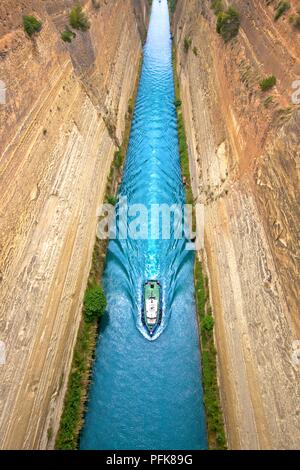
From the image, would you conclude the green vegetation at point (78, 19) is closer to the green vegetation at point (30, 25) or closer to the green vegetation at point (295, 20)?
the green vegetation at point (30, 25)

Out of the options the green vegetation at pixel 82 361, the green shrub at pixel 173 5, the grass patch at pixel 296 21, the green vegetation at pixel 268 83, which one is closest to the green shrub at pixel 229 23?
the grass patch at pixel 296 21

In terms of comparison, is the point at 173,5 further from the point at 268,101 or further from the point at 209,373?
the point at 209,373

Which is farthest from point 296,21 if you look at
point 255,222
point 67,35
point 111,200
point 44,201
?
point 44,201

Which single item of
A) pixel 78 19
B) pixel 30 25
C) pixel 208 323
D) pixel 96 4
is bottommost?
pixel 208 323

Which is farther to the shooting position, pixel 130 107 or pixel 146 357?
pixel 130 107

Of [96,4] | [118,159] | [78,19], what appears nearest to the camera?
[118,159]

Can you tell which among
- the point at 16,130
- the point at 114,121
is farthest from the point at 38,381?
the point at 114,121

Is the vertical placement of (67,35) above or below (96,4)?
below
